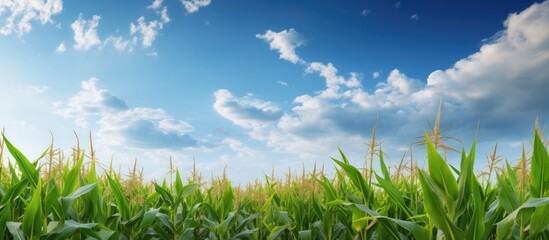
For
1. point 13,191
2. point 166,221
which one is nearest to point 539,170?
point 166,221

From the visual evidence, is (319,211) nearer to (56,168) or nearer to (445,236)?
(445,236)

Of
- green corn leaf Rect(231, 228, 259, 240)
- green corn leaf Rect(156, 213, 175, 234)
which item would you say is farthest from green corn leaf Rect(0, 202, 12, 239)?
green corn leaf Rect(231, 228, 259, 240)

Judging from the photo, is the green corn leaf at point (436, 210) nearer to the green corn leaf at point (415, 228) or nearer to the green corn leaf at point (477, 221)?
the green corn leaf at point (477, 221)

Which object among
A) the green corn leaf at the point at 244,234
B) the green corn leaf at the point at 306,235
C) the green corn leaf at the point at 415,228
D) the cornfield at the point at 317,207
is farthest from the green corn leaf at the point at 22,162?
the green corn leaf at the point at 415,228

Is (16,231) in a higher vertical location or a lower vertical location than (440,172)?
lower

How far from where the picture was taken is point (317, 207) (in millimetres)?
5164

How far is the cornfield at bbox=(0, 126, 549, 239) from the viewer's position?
3422mm

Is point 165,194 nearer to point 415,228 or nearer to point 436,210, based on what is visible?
point 415,228

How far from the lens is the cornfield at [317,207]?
3422mm

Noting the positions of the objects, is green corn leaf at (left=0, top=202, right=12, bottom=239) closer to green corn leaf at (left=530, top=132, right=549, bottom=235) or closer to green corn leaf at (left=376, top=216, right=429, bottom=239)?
green corn leaf at (left=376, top=216, right=429, bottom=239)

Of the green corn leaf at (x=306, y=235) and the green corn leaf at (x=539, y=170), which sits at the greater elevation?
the green corn leaf at (x=539, y=170)

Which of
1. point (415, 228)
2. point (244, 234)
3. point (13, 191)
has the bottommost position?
point (244, 234)

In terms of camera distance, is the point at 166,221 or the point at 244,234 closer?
the point at 166,221

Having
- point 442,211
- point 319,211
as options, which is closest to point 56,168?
point 319,211
